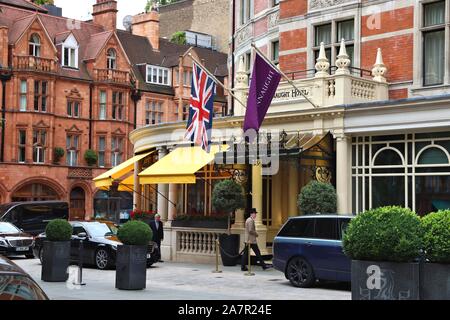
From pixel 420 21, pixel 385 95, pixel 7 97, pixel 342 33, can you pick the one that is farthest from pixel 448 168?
pixel 7 97

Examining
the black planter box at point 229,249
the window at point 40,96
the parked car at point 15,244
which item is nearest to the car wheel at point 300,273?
the black planter box at point 229,249

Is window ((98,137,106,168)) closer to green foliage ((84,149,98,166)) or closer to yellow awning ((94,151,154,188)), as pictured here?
green foliage ((84,149,98,166))

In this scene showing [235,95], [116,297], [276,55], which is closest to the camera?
[116,297]

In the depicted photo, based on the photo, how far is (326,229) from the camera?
58.6 feet

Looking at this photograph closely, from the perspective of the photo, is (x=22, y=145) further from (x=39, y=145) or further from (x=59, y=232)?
(x=59, y=232)

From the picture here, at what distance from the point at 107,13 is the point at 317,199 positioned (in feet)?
153

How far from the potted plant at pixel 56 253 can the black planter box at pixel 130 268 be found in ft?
7.42

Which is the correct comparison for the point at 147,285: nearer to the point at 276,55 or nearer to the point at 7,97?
the point at 276,55

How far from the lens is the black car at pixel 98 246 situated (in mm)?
23438

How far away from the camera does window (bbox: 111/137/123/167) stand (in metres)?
59.4

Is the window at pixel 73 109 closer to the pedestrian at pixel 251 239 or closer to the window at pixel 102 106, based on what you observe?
the window at pixel 102 106

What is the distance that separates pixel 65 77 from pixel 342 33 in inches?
1399

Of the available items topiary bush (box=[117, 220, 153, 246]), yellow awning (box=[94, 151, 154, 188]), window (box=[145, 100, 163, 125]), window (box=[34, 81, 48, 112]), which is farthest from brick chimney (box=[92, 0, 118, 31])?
topiary bush (box=[117, 220, 153, 246])

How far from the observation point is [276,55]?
28.2 meters
